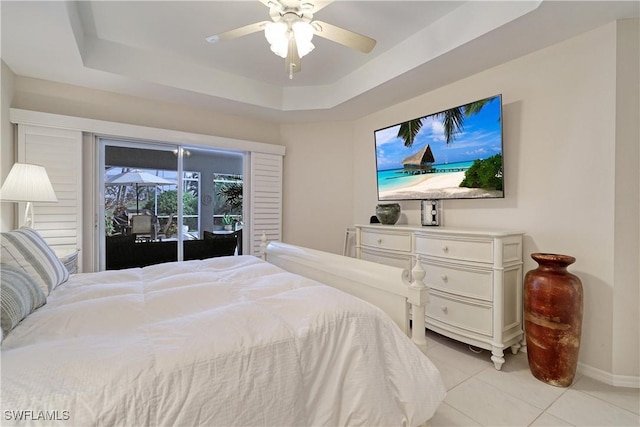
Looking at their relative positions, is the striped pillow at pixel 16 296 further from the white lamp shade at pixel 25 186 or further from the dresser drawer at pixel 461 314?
the dresser drawer at pixel 461 314

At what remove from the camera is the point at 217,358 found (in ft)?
3.16

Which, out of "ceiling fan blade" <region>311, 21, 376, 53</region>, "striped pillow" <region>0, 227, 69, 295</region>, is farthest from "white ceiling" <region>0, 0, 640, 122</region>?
"striped pillow" <region>0, 227, 69, 295</region>

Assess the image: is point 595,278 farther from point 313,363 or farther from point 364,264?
point 313,363

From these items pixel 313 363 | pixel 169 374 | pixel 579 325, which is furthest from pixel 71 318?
pixel 579 325

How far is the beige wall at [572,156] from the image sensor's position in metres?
1.92

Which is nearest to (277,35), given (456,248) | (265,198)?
(456,248)

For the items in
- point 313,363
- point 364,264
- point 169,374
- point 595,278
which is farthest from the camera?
point 595,278

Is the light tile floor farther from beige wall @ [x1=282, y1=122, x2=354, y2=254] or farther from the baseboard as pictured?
beige wall @ [x1=282, y1=122, x2=354, y2=254]

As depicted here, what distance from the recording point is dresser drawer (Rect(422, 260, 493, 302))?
217 centimetres

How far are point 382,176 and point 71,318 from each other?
9.98 ft

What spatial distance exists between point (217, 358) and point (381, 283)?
34.7 inches

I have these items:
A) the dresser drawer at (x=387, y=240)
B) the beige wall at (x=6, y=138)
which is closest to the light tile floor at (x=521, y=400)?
the dresser drawer at (x=387, y=240)

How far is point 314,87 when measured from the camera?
3490 mm

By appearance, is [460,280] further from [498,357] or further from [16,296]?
[16,296]
